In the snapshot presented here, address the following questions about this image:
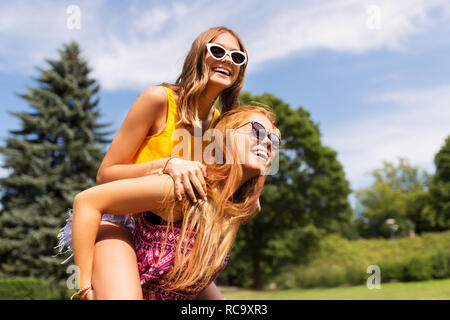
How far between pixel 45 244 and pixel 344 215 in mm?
19311

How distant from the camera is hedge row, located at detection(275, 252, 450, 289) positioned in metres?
22.9

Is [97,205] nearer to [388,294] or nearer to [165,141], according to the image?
[165,141]

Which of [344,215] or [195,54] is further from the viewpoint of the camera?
[344,215]

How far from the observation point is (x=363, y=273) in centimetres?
2405

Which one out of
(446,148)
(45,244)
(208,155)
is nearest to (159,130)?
(208,155)

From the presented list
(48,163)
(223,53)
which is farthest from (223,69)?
(48,163)

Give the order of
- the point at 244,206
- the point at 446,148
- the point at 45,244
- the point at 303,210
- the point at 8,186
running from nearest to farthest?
the point at 244,206 < the point at 45,244 < the point at 8,186 < the point at 303,210 < the point at 446,148

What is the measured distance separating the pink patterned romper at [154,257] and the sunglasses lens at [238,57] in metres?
0.92

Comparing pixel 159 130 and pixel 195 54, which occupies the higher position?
pixel 195 54

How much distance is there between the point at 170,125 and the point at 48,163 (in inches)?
875

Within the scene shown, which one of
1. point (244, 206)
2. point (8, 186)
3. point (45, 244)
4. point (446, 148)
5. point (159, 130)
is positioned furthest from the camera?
point (446, 148)

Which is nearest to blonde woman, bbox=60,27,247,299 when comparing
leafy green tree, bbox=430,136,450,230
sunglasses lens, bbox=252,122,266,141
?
sunglasses lens, bbox=252,122,266,141

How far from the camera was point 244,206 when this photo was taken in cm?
182

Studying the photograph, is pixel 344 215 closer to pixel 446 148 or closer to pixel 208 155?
pixel 446 148
